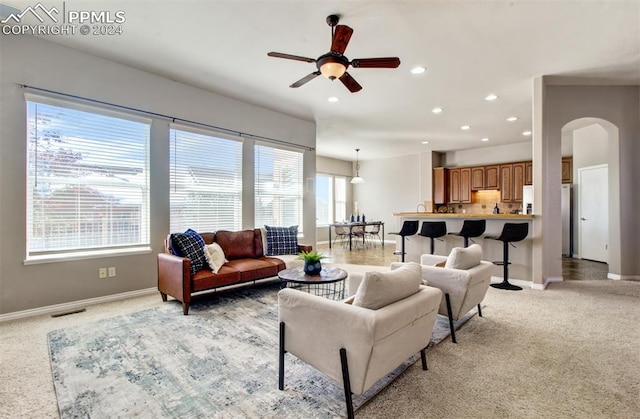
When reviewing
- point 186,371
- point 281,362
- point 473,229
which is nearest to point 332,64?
point 281,362

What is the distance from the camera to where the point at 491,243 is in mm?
4832

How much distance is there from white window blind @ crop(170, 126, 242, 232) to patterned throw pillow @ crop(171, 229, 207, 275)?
0.87 meters

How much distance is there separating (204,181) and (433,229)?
3952mm

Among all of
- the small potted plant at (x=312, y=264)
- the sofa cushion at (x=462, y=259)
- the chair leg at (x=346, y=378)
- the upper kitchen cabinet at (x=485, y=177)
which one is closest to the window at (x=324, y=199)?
the upper kitchen cabinet at (x=485, y=177)

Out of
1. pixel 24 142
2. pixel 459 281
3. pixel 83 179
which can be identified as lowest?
pixel 459 281

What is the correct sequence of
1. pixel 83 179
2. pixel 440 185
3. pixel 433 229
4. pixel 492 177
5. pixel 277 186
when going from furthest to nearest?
1. pixel 440 185
2. pixel 492 177
3. pixel 277 186
4. pixel 433 229
5. pixel 83 179

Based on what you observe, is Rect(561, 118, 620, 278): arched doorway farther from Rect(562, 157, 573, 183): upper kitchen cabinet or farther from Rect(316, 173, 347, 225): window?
Rect(316, 173, 347, 225): window

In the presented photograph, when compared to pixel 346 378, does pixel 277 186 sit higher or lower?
higher

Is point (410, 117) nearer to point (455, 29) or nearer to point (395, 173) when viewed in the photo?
point (455, 29)

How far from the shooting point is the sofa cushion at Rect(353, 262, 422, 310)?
166 cm

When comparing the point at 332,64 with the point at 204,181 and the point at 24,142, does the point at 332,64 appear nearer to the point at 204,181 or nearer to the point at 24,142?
the point at 204,181

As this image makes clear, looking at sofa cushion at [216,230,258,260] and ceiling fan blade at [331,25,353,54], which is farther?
sofa cushion at [216,230,258,260]

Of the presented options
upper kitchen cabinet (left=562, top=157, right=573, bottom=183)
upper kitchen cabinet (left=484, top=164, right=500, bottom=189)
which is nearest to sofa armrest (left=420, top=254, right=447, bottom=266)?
upper kitchen cabinet (left=562, top=157, right=573, bottom=183)

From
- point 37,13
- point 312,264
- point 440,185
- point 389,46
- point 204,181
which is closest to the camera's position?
point 37,13
